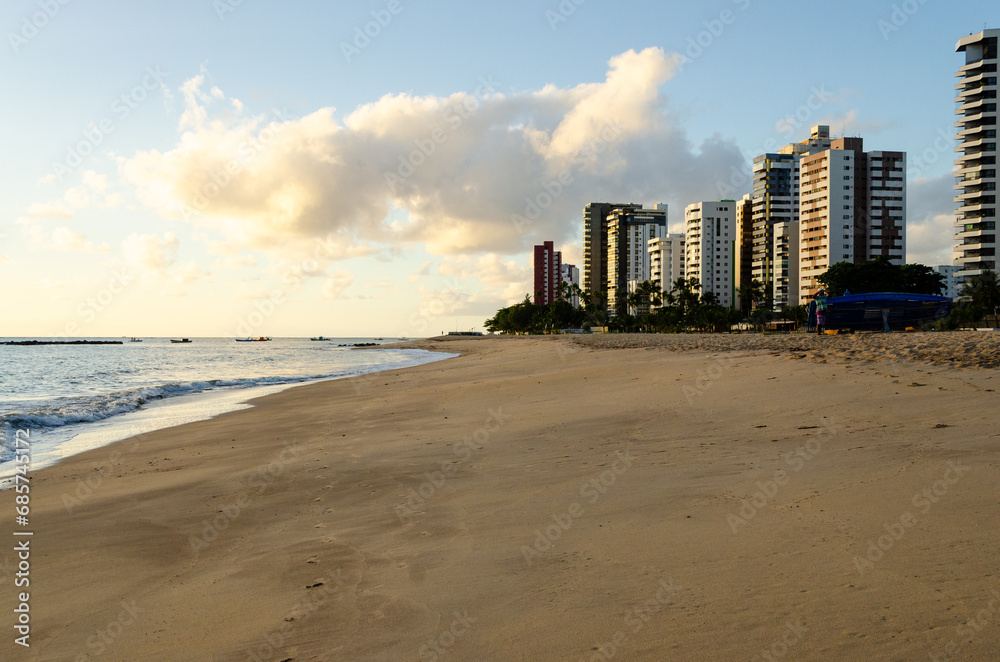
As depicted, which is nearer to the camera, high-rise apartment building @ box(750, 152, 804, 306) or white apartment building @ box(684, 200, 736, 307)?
high-rise apartment building @ box(750, 152, 804, 306)

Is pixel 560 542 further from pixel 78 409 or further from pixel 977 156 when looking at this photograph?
pixel 977 156

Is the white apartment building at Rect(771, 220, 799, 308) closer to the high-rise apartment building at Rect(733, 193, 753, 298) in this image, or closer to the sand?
the high-rise apartment building at Rect(733, 193, 753, 298)

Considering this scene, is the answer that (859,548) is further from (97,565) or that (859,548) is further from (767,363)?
(767,363)

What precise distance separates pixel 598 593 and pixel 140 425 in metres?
15.5

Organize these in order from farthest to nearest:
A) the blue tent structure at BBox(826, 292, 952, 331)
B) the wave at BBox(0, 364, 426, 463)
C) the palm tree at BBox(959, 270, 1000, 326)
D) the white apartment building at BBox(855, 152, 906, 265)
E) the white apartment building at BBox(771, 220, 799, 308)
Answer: the white apartment building at BBox(771, 220, 799, 308)
the white apartment building at BBox(855, 152, 906, 265)
the palm tree at BBox(959, 270, 1000, 326)
the blue tent structure at BBox(826, 292, 952, 331)
the wave at BBox(0, 364, 426, 463)

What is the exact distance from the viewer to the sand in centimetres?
377

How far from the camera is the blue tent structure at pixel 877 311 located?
33781 mm

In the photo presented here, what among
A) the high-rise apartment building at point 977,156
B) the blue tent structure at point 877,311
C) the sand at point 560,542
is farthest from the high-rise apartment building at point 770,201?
the sand at point 560,542

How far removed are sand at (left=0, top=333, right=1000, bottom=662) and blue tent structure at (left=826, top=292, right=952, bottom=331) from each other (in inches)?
981

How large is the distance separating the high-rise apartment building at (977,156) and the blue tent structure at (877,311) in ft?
291

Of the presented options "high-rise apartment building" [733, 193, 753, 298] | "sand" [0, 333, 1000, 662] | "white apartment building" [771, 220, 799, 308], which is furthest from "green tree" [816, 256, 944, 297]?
"sand" [0, 333, 1000, 662]

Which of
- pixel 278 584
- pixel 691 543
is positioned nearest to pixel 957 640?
pixel 691 543

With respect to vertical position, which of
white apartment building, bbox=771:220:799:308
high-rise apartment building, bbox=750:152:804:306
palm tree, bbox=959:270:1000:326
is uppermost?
high-rise apartment building, bbox=750:152:804:306

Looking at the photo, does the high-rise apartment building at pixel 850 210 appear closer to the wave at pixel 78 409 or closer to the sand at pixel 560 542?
the wave at pixel 78 409
